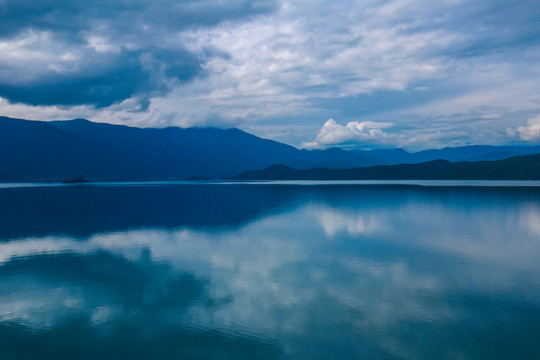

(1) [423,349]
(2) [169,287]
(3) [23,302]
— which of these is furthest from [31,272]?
(1) [423,349]

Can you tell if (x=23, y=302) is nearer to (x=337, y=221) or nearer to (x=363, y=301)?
(x=363, y=301)

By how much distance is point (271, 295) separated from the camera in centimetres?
2233

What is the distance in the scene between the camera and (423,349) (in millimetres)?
15016

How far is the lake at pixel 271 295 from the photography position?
15727mm

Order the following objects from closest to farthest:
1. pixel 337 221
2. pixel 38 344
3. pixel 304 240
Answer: pixel 38 344 < pixel 304 240 < pixel 337 221

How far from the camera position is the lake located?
1573cm

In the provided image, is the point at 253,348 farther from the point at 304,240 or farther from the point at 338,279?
the point at 304,240

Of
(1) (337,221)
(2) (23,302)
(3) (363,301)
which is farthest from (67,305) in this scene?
(1) (337,221)

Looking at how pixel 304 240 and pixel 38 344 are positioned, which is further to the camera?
pixel 304 240

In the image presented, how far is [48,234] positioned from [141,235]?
13244 mm

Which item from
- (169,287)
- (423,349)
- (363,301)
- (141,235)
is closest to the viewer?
(423,349)

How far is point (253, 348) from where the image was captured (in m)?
15.5

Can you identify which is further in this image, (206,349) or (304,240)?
(304,240)

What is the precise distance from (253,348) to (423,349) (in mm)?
7587
